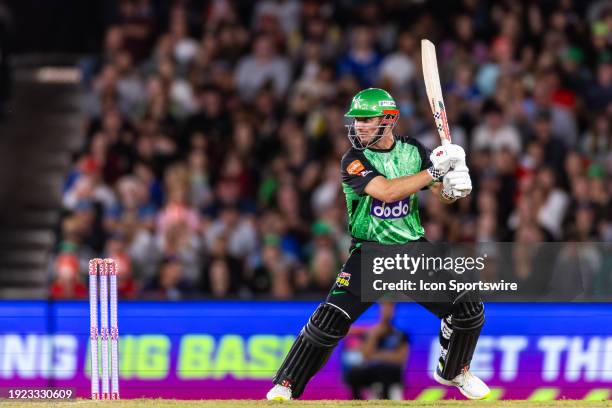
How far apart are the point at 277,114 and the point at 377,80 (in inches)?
51.6

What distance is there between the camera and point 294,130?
17453 millimetres

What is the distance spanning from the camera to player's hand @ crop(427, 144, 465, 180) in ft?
33.0

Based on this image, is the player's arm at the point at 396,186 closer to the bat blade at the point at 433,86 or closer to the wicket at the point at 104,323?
the bat blade at the point at 433,86

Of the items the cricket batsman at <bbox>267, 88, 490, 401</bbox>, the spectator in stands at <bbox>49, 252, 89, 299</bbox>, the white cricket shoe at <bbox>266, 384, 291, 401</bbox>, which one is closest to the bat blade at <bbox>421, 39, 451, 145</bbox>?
the cricket batsman at <bbox>267, 88, 490, 401</bbox>

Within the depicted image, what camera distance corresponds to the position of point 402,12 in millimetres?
18953

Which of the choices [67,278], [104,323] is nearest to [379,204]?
[104,323]

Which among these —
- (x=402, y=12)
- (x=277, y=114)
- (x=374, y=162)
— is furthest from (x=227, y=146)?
(x=374, y=162)

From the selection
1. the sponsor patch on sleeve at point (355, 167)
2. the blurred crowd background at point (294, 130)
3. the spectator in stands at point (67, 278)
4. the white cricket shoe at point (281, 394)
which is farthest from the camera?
the blurred crowd background at point (294, 130)

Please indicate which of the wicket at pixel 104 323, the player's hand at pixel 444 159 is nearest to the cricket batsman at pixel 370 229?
the player's hand at pixel 444 159

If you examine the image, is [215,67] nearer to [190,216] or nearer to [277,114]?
[277,114]

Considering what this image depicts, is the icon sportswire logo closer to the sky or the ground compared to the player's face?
closer to the ground

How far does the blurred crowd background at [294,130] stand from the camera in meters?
16.2

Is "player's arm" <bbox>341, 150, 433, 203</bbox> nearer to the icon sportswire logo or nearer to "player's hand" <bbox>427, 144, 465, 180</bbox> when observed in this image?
"player's hand" <bbox>427, 144, 465, 180</bbox>

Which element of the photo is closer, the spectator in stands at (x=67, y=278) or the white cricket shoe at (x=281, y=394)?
the white cricket shoe at (x=281, y=394)
